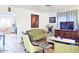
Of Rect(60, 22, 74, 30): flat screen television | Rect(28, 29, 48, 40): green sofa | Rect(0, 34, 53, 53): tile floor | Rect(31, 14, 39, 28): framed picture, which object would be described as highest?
Rect(31, 14, 39, 28): framed picture

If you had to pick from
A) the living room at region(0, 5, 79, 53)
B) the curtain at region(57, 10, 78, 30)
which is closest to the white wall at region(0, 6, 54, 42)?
the living room at region(0, 5, 79, 53)

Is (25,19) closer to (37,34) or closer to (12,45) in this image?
(37,34)

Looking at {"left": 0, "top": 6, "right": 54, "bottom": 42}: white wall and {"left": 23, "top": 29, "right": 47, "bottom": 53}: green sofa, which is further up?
{"left": 0, "top": 6, "right": 54, "bottom": 42}: white wall

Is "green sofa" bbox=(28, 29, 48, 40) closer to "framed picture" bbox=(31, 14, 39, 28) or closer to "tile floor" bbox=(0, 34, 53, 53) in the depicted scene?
"framed picture" bbox=(31, 14, 39, 28)

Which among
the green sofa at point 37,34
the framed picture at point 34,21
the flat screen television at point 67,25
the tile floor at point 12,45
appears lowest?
the tile floor at point 12,45

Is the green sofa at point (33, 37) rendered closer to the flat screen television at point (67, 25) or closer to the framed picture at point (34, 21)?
the framed picture at point (34, 21)

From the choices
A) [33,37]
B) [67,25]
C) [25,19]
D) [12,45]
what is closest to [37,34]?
[33,37]

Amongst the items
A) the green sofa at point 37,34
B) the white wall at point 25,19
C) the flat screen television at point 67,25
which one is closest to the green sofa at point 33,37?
the green sofa at point 37,34

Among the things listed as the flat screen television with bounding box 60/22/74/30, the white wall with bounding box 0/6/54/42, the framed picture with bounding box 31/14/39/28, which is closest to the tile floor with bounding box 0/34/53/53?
the white wall with bounding box 0/6/54/42

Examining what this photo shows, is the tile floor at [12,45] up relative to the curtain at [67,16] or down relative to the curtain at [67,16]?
down

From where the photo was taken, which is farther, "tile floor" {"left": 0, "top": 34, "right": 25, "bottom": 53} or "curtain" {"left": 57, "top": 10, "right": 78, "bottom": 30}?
"curtain" {"left": 57, "top": 10, "right": 78, "bottom": 30}

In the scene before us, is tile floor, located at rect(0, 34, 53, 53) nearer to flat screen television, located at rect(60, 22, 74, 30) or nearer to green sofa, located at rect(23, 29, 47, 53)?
green sofa, located at rect(23, 29, 47, 53)
